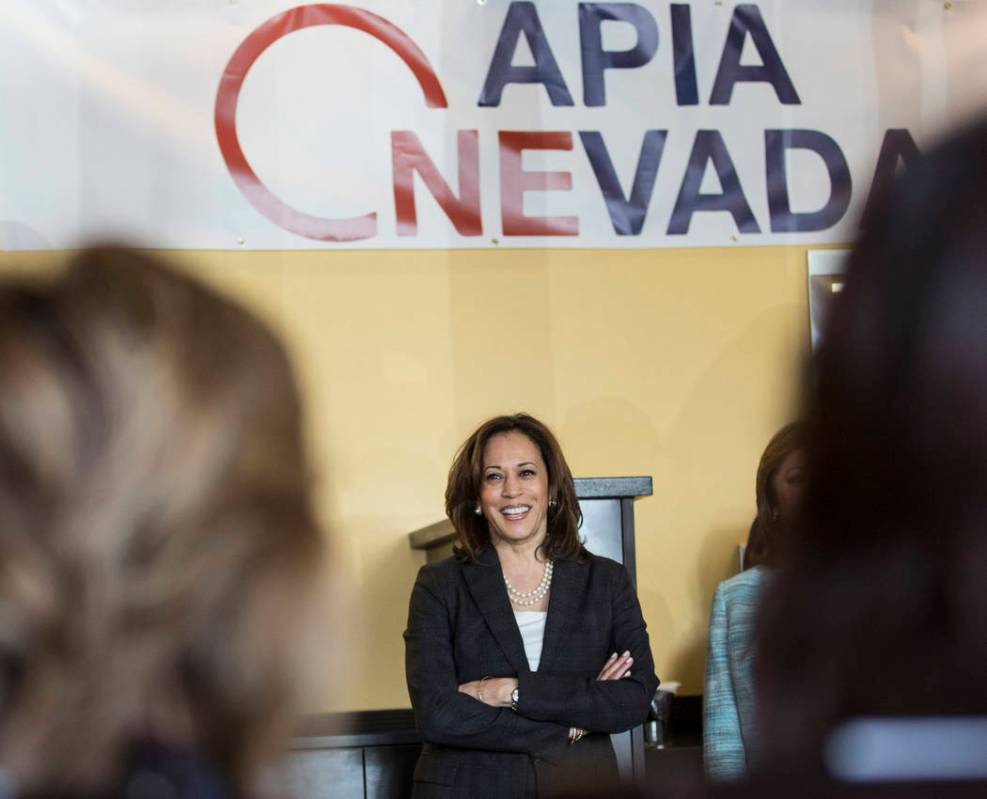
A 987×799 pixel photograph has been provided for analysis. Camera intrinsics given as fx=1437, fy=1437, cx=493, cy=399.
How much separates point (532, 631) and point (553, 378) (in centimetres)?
162

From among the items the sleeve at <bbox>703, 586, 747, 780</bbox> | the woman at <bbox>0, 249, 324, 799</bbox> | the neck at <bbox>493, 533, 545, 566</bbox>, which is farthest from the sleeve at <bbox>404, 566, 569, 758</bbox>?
the woman at <bbox>0, 249, 324, 799</bbox>

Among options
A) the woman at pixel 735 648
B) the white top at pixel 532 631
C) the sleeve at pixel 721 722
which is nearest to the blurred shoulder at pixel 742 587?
the woman at pixel 735 648

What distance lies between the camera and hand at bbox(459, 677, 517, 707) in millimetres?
3328

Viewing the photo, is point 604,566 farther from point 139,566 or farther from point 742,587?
point 139,566

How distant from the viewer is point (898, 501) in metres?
0.74

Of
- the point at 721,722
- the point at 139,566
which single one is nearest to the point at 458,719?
the point at 721,722

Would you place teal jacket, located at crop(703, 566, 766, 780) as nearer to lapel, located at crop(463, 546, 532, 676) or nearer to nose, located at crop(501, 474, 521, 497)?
lapel, located at crop(463, 546, 532, 676)

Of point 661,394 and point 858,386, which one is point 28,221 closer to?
point 661,394

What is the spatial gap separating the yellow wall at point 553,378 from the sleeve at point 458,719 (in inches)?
52.5

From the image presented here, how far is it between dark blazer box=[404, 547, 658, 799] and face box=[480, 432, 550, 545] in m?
0.09

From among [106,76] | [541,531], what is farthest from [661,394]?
[106,76]

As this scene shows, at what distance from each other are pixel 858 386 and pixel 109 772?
0.44 m

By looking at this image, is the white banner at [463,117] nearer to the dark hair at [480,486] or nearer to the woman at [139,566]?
the dark hair at [480,486]

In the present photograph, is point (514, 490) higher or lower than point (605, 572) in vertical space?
higher
